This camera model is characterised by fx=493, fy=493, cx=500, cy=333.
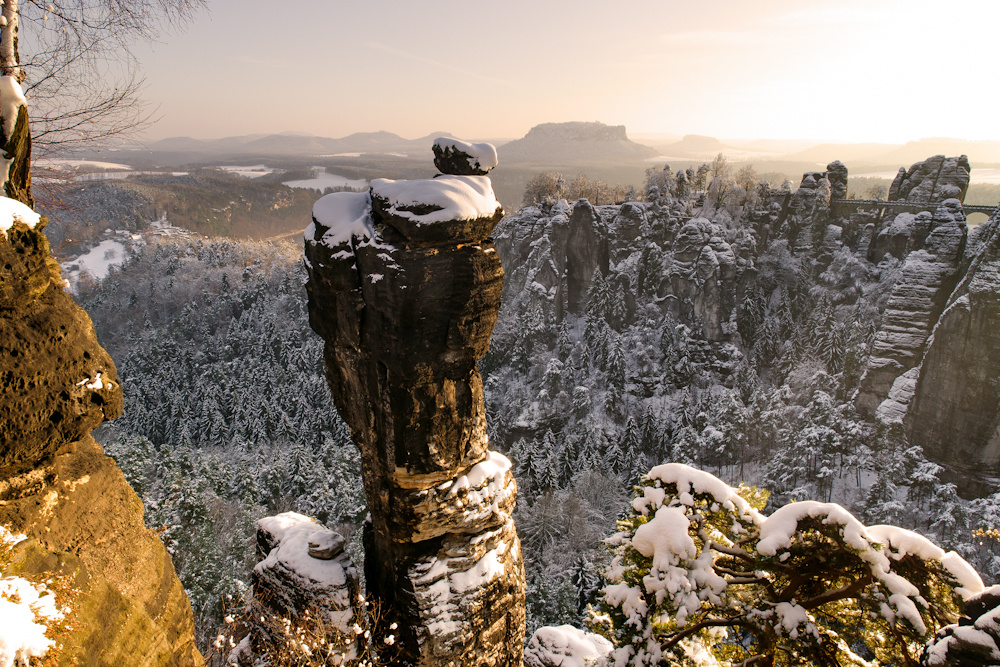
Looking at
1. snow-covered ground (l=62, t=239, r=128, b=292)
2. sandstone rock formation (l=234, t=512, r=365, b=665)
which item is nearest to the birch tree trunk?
sandstone rock formation (l=234, t=512, r=365, b=665)

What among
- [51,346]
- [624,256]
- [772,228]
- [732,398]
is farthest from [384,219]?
[772,228]

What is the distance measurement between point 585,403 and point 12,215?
194 feet

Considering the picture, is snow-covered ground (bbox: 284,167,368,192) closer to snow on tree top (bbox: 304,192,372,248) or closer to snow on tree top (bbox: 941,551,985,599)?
snow on tree top (bbox: 304,192,372,248)

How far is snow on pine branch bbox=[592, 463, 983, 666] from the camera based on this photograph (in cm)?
629

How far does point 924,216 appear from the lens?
49.7 metres

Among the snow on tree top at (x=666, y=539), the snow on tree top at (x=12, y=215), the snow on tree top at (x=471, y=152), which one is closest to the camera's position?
the snow on tree top at (x=12, y=215)

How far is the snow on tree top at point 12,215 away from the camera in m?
4.02

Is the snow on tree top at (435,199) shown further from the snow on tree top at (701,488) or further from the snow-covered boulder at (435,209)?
the snow on tree top at (701,488)

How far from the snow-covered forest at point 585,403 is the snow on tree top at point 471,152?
91.3ft

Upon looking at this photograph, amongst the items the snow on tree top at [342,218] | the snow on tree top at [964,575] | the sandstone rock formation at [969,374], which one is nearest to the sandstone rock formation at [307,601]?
the snow on tree top at [342,218]

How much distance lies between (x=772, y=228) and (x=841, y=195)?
8517 mm

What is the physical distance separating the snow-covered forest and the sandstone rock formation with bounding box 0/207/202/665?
26.3 meters

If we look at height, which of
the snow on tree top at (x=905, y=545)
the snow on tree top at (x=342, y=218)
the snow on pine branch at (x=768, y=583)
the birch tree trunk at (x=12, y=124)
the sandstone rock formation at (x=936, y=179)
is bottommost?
the snow on pine branch at (x=768, y=583)

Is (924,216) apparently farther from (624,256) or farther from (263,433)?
(263,433)
